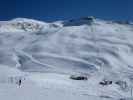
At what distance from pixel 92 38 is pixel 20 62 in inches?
1186

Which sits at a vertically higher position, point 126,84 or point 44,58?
point 44,58

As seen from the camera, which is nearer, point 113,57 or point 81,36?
point 113,57

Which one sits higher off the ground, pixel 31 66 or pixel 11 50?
pixel 11 50

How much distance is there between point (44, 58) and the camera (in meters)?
71.1

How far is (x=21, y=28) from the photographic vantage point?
134750 millimetres

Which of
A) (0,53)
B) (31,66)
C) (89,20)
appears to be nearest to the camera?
(31,66)

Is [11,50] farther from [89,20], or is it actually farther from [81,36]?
[89,20]

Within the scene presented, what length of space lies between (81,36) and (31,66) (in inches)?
1281

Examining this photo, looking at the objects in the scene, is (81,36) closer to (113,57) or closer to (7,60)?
(113,57)

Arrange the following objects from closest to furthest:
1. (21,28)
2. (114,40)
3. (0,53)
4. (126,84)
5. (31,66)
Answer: (126,84), (31,66), (0,53), (114,40), (21,28)

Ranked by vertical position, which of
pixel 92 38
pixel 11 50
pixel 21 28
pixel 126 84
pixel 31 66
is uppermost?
pixel 21 28

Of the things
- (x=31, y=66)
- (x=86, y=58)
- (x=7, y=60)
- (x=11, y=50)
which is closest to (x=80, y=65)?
(x=86, y=58)

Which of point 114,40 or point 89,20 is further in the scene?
point 89,20

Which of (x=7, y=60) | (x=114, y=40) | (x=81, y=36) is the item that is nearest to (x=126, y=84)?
(x=7, y=60)
